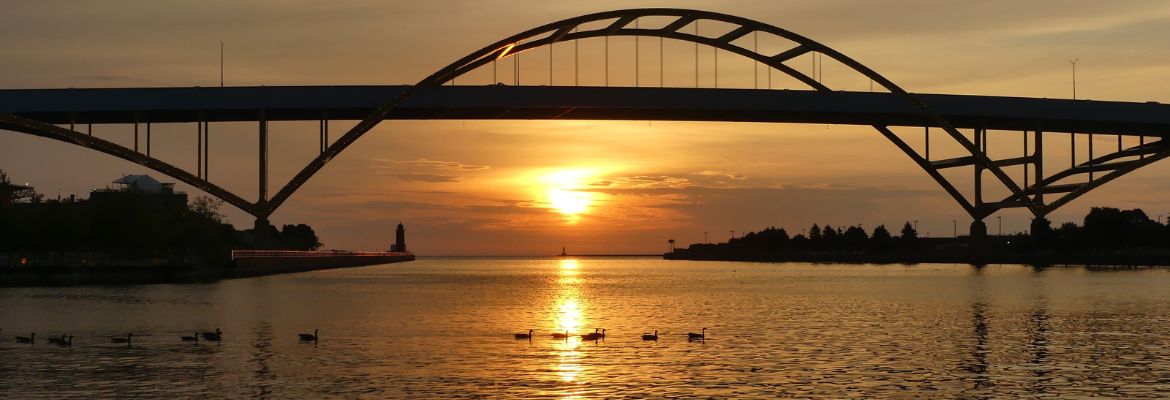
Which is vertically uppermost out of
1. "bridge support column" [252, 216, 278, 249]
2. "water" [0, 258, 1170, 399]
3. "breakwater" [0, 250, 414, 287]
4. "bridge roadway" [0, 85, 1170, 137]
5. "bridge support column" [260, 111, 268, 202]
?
"bridge roadway" [0, 85, 1170, 137]

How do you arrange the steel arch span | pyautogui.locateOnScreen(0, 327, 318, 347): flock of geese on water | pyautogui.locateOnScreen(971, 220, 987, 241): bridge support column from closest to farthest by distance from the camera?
1. pyautogui.locateOnScreen(0, 327, 318, 347): flock of geese on water
2. the steel arch span
3. pyautogui.locateOnScreen(971, 220, 987, 241): bridge support column

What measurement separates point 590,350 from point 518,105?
219 ft

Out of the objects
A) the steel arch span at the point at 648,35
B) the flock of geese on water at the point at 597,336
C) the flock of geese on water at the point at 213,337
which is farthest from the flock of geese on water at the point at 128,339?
the steel arch span at the point at 648,35

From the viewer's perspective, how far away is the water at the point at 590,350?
3347 centimetres

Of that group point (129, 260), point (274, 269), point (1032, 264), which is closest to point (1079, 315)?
point (129, 260)

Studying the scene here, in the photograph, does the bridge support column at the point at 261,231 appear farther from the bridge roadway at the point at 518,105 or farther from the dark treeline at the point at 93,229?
the bridge roadway at the point at 518,105

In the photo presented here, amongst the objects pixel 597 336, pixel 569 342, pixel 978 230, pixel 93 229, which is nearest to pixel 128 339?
pixel 569 342

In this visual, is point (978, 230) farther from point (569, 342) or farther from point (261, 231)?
point (569, 342)

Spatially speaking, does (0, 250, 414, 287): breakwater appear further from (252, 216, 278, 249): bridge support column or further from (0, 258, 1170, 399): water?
(0, 258, 1170, 399): water

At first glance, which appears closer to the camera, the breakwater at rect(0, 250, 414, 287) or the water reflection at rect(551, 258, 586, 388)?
the water reflection at rect(551, 258, 586, 388)

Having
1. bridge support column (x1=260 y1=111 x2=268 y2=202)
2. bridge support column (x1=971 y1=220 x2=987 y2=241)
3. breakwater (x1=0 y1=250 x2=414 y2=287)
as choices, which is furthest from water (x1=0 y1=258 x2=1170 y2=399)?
bridge support column (x1=971 y1=220 x2=987 y2=241)

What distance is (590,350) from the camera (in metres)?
44.0

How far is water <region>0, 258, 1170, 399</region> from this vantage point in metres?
33.5

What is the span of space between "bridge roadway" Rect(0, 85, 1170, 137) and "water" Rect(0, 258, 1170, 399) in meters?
27.9
